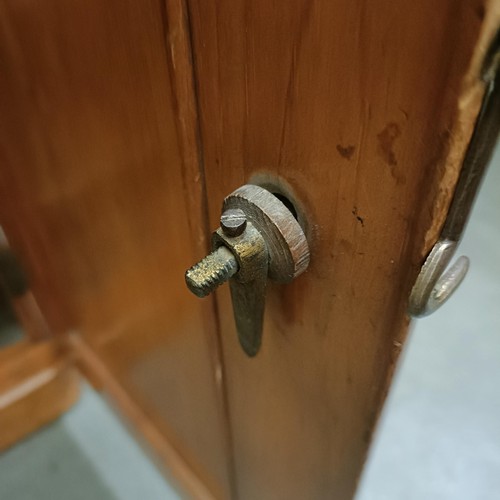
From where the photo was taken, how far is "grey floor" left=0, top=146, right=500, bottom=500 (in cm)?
109

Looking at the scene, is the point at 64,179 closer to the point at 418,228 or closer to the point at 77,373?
the point at 418,228

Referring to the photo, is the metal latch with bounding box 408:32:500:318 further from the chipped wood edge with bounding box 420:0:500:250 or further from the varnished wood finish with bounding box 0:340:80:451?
the varnished wood finish with bounding box 0:340:80:451

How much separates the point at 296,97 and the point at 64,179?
0.48 meters

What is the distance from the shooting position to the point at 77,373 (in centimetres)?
124

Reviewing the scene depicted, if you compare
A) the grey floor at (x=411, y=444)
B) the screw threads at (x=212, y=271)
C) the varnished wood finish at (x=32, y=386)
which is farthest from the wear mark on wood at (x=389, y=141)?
the varnished wood finish at (x=32, y=386)

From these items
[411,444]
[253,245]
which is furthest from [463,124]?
[411,444]

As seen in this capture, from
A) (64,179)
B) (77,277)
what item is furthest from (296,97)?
(77,277)

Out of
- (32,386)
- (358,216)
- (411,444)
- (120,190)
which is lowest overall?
(411,444)

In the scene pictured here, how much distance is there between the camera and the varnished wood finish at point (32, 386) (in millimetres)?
1124

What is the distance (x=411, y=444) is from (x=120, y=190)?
0.91 m

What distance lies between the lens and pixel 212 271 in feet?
1.10

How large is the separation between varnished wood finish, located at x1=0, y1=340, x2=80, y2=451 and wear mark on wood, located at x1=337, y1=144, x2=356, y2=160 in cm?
103

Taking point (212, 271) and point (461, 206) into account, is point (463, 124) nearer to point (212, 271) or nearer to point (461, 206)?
point (461, 206)

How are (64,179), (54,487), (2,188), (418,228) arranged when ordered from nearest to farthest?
(418,228)
(64,179)
(2,188)
(54,487)
